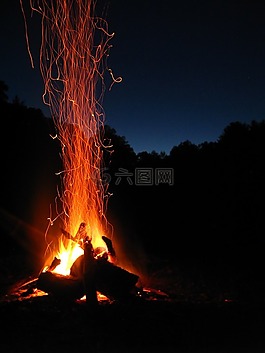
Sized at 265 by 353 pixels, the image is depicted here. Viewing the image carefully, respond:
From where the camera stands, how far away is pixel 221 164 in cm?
1895

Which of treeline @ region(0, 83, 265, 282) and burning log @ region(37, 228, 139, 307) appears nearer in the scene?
burning log @ region(37, 228, 139, 307)

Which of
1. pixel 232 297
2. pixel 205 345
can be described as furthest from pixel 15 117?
pixel 205 345

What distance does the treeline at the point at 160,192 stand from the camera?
48.4 ft

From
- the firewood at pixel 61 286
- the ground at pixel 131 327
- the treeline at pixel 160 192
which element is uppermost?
the treeline at pixel 160 192

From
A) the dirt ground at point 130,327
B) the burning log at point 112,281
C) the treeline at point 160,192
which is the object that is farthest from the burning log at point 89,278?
the treeline at point 160,192

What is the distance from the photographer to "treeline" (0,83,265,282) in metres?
14.7

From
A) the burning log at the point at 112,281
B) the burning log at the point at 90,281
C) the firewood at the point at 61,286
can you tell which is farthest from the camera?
the burning log at the point at 112,281

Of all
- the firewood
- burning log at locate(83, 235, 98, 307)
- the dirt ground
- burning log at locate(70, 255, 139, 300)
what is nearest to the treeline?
burning log at locate(70, 255, 139, 300)

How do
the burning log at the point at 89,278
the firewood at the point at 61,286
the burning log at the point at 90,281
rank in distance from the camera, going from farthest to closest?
1. the firewood at the point at 61,286
2. the burning log at the point at 90,281
3. the burning log at the point at 89,278

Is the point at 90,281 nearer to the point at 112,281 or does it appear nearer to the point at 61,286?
the point at 61,286

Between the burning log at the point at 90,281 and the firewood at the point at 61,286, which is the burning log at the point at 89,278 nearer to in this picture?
the burning log at the point at 90,281

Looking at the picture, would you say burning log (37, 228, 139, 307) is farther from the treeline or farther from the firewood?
the treeline

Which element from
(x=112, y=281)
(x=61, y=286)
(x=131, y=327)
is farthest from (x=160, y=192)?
(x=131, y=327)

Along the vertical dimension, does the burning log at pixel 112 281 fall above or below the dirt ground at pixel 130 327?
above
